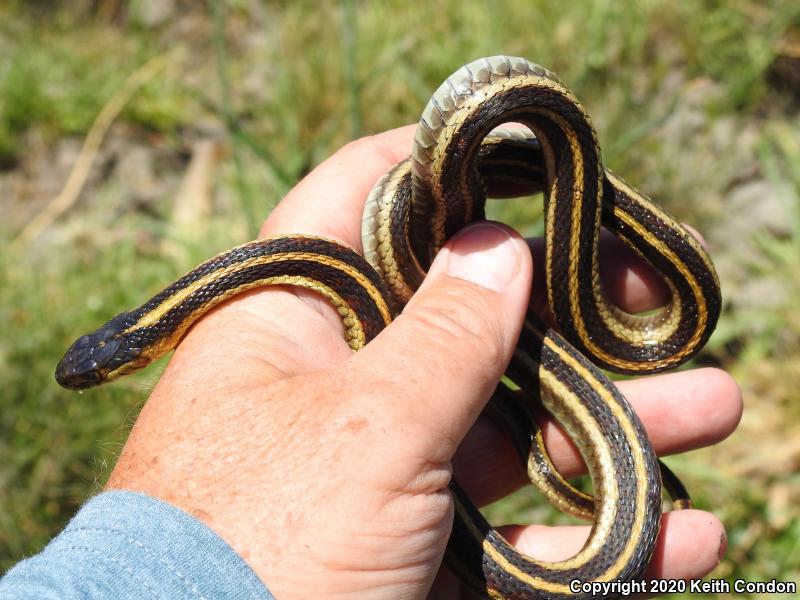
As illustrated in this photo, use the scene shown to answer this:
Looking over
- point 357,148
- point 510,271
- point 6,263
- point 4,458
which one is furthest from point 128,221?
point 510,271

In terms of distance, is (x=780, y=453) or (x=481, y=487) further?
(x=780, y=453)

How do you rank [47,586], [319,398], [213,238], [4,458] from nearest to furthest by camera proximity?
1. [47,586]
2. [319,398]
3. [4,458]
4. [213,238]

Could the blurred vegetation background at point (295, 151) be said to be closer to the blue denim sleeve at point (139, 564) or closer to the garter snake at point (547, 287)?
the garter snake at point (547, 287)

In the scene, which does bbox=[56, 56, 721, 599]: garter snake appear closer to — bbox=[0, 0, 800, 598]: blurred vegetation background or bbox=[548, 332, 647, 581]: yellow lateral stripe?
bbox=[548, 332, 647, 581]: yellow lateral stripe

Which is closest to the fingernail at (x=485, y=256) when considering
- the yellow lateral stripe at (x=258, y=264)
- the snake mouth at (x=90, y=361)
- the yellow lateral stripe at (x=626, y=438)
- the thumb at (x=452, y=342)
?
the thumb at (x=452, y=342)

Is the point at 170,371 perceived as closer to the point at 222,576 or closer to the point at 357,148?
the point at 222,576

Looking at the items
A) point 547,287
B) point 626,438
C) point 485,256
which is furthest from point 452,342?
point 626,438
